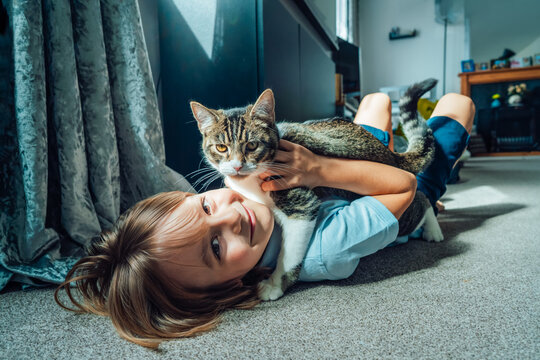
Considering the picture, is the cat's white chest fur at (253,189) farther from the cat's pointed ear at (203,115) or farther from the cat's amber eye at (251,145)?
the cat's pointed ear at (203,115)

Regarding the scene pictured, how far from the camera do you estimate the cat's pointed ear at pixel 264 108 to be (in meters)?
0.84

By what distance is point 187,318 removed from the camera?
0.63 meters

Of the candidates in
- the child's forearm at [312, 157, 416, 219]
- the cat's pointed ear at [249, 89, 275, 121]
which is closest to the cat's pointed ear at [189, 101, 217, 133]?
the cat's pointed ear at [249, 89, 275, 121]

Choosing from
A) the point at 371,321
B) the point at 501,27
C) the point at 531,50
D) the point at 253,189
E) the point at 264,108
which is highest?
the point at 501,27

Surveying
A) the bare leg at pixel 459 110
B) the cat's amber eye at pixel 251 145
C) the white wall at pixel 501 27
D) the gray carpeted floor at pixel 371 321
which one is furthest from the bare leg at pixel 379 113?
the white wall at pixel 501 27

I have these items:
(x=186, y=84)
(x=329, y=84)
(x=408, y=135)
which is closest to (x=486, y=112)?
(x=329, y=84)

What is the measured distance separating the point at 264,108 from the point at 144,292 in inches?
21.0

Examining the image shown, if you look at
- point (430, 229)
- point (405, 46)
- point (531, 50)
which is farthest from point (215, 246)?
point (531, 50)

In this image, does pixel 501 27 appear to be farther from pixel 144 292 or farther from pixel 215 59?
pixel 144 292

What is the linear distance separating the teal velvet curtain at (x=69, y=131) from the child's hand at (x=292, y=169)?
0.50 meters

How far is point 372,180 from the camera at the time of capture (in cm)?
88

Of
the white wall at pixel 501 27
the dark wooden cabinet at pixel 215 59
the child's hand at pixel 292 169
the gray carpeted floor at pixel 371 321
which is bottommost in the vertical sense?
the gray carpeted floor at pixel 371 321

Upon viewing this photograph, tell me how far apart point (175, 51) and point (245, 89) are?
0.41 m

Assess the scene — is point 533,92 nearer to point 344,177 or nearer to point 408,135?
point 408,135
